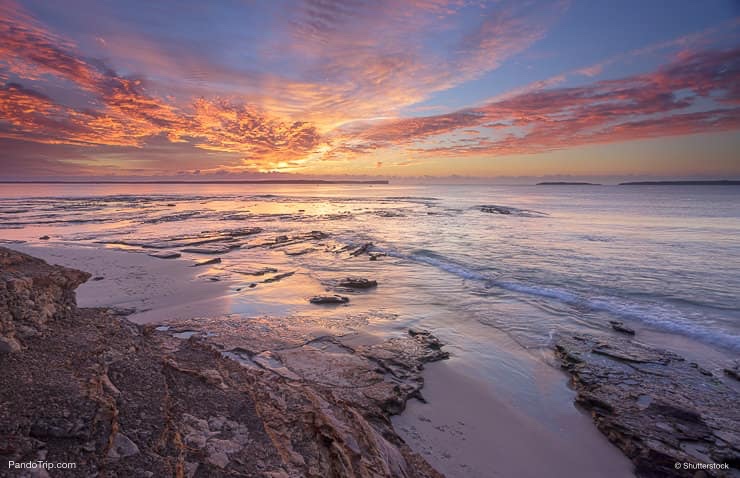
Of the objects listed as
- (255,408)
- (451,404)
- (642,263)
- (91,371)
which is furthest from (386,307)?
(642,263)

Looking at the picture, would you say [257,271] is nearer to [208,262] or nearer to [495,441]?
[208,262]

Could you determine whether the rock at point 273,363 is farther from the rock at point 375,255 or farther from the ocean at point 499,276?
the rock at point 375,255

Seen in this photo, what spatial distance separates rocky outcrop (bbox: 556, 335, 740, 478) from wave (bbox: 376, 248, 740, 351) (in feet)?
7.81

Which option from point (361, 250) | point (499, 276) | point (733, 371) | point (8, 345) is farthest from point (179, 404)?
point (361, 250)

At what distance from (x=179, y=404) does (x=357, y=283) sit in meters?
8.82

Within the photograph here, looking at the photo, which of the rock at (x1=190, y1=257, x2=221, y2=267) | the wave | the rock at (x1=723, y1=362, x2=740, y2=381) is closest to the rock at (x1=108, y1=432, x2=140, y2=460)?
the rock at (x1=723, y1=362, x2=740, y2=381)

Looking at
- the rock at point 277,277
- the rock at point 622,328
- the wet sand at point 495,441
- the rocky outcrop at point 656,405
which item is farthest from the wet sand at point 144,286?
the rock at point 622,328

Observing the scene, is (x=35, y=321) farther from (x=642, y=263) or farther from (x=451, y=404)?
(x=642, y=263)

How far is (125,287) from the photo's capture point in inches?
443

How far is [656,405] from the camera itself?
576cm

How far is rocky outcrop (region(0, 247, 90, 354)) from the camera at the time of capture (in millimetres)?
4461

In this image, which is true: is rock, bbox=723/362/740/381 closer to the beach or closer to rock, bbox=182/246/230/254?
the beach

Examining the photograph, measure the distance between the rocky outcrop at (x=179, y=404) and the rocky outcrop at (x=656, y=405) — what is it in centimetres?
313

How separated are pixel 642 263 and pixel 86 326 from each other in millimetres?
22043
